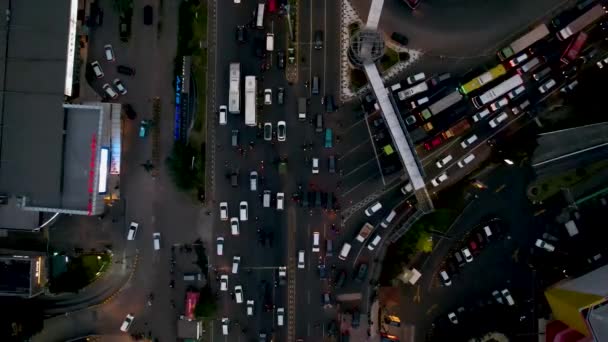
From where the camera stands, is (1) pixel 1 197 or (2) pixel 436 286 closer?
(1) pixel 1 197

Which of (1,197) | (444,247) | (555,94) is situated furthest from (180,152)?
(555,94)

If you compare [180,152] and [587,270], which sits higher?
[180,152]

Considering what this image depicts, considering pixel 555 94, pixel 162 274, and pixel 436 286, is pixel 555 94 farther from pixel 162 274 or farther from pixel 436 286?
pixel 162 274

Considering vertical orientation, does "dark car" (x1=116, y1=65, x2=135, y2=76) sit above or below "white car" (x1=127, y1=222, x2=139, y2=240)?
above

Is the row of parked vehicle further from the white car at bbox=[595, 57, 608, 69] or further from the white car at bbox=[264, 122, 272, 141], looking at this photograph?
the white car at bbox=[264, 122, 272, 141]

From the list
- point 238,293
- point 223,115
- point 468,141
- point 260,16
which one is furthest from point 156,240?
point 468,141

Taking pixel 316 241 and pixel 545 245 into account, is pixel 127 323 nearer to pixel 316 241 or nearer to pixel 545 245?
pixel 316 241

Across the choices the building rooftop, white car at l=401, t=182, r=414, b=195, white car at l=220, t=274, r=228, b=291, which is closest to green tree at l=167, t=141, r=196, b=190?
white car at l=220, t=274, r=228, b=291
